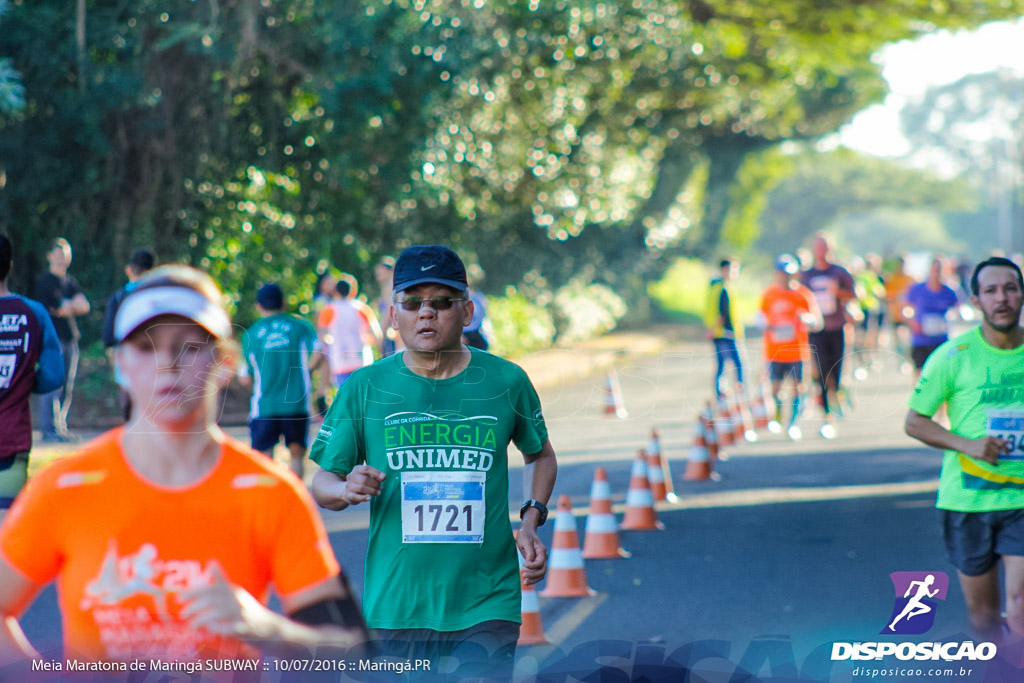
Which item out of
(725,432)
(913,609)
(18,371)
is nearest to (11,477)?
(18,371)

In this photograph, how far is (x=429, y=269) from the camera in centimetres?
380

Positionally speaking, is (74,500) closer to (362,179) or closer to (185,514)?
(185,514)

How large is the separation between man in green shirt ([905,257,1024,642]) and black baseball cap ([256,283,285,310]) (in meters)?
5.48

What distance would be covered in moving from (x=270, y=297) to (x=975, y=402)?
5.71 meters

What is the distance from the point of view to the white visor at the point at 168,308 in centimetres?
232

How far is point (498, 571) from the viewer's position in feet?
12.3

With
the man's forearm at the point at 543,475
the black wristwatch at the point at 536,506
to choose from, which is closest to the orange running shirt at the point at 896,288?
the man's forearm at the point at 543,475

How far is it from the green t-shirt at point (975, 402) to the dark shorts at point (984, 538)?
0.03 m

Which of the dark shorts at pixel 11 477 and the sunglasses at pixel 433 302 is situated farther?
the dark shorts at pixel 11 477

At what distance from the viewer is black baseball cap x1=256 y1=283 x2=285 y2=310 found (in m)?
9.56

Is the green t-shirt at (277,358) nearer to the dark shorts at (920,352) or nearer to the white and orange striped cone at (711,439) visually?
the white and orange striped cone at (711,439)

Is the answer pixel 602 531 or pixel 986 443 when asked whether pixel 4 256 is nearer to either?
pixel 602 531

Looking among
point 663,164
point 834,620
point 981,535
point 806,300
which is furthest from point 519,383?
point 663,164

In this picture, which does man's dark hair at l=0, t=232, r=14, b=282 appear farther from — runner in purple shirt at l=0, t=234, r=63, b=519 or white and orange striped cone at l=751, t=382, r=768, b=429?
white and orange striped cone at l=751, t=382, r=768, b=429
